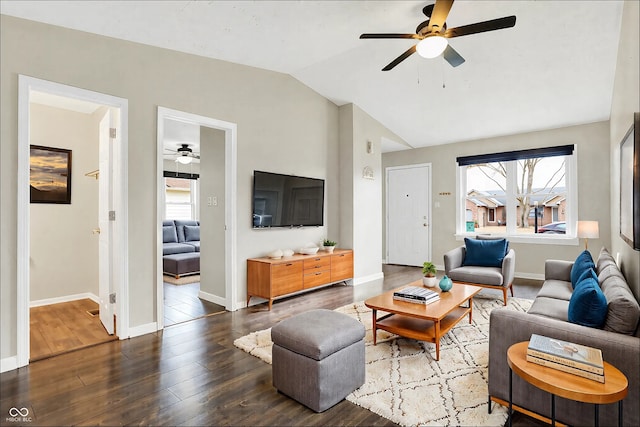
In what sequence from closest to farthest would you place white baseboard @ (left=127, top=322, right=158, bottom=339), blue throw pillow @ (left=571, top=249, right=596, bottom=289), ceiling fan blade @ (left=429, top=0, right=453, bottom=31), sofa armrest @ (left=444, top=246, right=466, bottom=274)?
ceiling fan blade @ (left=429, top=0, right=453, bottom=31) → blue throw pillow @ (left=571, top=249, right=596, bottom=289) → white baseboard @ (left=127, top=322, right=158, bottom=339) → sofa armrest @ (left=444, top=246, right=466, bottom=274)

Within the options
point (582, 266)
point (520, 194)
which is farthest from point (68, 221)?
point (520, 194)

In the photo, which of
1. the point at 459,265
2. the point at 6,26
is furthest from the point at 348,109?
the point at 6,26

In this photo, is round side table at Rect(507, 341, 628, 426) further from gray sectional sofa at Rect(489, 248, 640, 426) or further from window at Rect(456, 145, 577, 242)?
window at Rect(456, 145, 577, 242)

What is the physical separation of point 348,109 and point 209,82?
2400 mm

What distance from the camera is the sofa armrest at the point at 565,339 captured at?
5.32 feet

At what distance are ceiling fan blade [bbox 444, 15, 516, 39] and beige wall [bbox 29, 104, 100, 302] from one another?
448 centimetres

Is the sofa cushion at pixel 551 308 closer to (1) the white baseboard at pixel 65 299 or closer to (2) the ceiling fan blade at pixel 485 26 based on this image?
(2) the ceiling fan blade at pixel 485 26

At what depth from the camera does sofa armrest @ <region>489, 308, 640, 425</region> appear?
1623 mm

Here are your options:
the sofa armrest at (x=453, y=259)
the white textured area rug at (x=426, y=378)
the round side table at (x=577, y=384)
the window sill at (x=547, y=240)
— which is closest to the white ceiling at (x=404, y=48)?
the window sill at (x=547, y=240)

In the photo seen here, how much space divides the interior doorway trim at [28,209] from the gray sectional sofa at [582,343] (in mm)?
3136

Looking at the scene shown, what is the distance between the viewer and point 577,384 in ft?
4.71

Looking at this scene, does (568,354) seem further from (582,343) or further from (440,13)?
(440,13)

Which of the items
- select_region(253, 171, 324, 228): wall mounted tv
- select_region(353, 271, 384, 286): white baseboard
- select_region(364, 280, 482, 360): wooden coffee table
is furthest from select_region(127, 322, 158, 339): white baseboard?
select_region(353, 271, 384, 286): white baseboard
